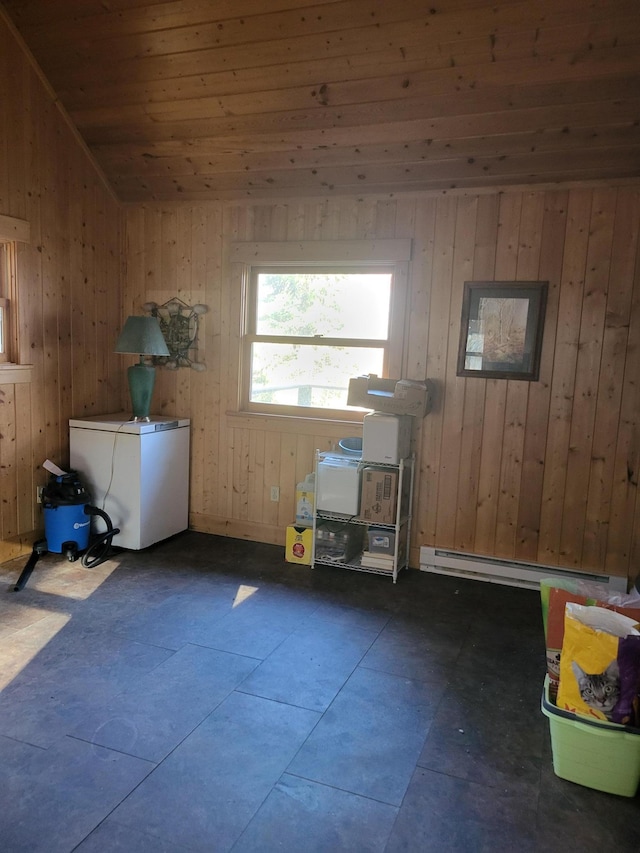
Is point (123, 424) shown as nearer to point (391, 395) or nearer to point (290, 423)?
point (290, 423)

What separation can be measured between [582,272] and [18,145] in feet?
10.8

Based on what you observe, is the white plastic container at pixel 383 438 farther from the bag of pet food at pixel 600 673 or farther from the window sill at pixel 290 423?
the bag of pet food at pixel 600 673

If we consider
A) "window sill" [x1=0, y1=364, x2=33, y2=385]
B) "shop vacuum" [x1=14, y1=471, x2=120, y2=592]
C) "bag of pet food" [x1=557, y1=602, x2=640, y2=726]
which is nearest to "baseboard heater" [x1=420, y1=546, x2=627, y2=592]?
"bag of pet food" [x1=557, y1=602, x2=640, y2=726]

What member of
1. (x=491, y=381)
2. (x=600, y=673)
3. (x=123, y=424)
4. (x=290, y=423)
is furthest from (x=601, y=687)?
(x=123, y=424)

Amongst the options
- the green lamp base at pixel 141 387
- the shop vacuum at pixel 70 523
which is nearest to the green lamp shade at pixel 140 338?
the green lamp base at pixel 141 387

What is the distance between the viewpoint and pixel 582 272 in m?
3.39

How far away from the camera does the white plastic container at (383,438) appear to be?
3.53 m

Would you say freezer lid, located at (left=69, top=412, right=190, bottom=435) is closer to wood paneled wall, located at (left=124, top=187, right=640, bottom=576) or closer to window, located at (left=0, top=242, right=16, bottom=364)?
wood paneled wall, located at (left=124, top=187, right=640, bottom=576)

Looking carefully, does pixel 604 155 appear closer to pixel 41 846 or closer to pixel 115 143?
pixel 115 143

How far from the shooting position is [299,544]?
12.6 ft

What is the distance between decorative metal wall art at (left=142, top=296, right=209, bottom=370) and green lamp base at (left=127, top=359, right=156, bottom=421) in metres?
0.31

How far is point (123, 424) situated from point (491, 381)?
2.29 metres

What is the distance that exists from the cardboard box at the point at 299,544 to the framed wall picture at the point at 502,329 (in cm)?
138

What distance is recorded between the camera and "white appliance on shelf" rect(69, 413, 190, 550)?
3.85 meters
